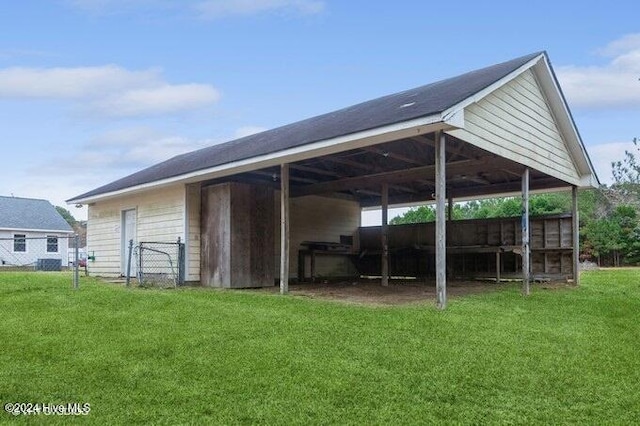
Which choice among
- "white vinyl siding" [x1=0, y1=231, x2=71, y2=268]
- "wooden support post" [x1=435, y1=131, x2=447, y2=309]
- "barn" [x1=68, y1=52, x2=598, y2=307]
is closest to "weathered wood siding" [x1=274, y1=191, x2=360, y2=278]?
"barn" [x1=68, y1=52, x2=598, y2=307]

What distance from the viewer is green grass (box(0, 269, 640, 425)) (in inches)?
136

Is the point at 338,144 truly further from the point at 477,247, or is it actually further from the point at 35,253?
the point at 35,253

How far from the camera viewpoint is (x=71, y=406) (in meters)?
3.53

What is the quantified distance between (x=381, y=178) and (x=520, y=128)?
2961mm

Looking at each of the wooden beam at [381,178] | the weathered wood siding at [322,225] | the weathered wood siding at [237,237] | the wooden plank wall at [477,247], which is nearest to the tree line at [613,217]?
the wooden plank wall at [477,247]

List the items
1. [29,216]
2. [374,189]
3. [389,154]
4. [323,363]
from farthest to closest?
[29,216] → [374,189] → [389,154] → [323,363]

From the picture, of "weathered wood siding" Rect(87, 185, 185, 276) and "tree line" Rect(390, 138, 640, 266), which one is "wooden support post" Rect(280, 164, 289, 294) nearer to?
"weathered wood siding" Rect(87, 185, 185, 276)

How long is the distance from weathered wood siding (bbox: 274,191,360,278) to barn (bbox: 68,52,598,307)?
0.05m

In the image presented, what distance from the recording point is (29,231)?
29.1 metres

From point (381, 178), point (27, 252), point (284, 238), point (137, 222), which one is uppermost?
point (381, 178)

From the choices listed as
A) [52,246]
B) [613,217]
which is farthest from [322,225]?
[613,217]

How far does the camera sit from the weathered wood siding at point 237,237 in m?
11.0

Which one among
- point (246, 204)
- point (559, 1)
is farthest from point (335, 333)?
point (559, 1)

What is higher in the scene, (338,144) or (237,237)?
(338,144)
